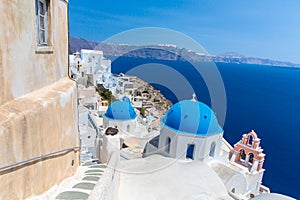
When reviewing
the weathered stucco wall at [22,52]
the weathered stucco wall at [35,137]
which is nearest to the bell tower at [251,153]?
the weathered stucco wall at [35,137]

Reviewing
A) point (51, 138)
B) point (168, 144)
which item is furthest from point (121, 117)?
point (51, 138)

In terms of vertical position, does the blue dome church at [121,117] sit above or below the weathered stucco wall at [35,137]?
below

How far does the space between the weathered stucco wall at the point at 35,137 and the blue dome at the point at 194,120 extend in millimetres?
6143

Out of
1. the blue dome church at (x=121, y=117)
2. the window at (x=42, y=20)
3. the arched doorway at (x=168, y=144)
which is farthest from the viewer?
the blue dome church at (x=121, y=117)

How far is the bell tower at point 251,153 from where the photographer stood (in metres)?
13.1

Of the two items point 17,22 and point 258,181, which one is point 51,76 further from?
point 258,181

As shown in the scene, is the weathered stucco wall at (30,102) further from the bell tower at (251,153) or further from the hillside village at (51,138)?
the bell tower at (251,153)

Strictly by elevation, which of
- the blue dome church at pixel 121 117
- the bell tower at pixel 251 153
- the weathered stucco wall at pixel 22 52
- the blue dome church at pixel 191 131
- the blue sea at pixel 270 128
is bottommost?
the blue sea at pixel 270 128

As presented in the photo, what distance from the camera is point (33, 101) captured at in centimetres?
303

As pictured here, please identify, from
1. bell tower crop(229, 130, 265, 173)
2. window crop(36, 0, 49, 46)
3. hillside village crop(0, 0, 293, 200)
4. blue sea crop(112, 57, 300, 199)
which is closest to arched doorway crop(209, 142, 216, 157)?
hillside village crop(0, 0, 293, 200)

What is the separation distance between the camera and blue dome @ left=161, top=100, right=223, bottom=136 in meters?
9.59

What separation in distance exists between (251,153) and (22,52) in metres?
14.6

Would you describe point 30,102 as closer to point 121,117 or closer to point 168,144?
point 168,144

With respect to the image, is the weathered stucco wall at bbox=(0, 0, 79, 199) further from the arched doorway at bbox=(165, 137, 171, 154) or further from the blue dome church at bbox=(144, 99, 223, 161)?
the arched doorway at bbox=(165, 137, 171, 154)
